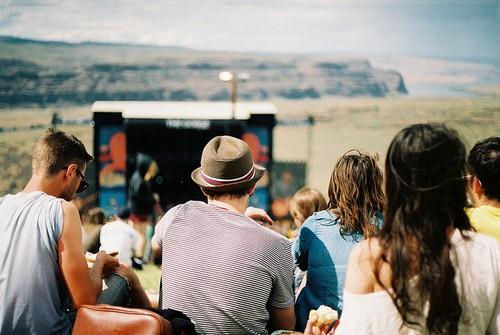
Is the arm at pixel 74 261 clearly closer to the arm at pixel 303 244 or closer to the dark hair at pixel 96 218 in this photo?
the arm at pixel 303 244

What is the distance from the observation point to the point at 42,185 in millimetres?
2584

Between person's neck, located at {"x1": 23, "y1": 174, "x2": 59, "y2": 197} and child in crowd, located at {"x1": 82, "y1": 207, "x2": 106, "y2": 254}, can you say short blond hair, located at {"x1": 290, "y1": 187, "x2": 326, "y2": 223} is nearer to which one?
person's neck, located at {"x1": 23, "y1": 174, "x2": 59, "y2": 197}

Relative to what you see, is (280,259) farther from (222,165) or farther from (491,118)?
(491,118)

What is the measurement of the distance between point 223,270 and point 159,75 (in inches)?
1557

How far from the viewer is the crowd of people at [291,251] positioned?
1.76 metres

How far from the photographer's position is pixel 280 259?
96.3 inches

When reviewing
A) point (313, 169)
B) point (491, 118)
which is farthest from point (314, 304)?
point (491, 118)

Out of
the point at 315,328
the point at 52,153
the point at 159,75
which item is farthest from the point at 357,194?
the point at 159,75

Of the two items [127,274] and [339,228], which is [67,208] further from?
[339,228]

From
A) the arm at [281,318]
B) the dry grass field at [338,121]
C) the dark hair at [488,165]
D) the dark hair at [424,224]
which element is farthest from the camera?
the dry grass field at [338,121]

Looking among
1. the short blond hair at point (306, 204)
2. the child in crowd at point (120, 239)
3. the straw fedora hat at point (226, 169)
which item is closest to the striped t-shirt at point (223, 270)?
the straw fedora hat at point (226, 169)

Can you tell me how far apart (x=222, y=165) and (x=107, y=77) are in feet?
123

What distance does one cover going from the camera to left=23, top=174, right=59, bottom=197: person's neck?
2582mm

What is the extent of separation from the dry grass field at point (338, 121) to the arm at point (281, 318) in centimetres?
2533
